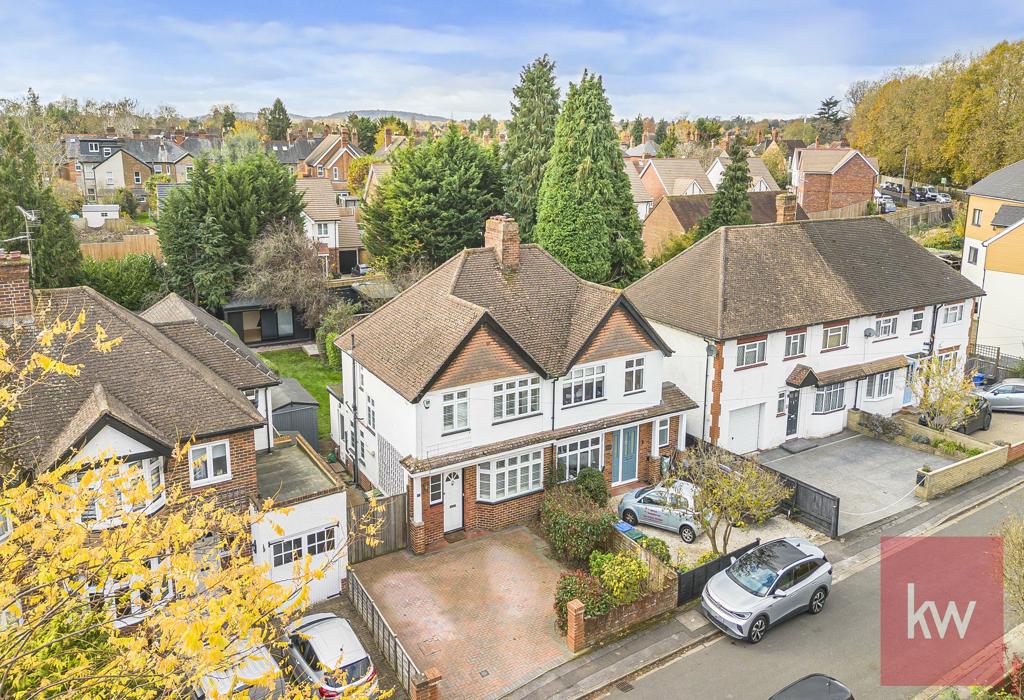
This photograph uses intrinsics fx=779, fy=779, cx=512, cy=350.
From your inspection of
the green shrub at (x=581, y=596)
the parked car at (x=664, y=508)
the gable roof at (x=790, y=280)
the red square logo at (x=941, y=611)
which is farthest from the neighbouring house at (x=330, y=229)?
the red square logo at (x=941, y=611)

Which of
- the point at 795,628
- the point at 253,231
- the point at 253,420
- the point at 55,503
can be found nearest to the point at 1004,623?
the point at 795,628

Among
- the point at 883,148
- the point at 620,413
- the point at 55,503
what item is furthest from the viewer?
the point at 883,148

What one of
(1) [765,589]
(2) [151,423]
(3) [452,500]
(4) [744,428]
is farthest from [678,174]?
(2) [151,423]

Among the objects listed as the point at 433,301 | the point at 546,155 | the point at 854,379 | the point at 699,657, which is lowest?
the point at 699,657

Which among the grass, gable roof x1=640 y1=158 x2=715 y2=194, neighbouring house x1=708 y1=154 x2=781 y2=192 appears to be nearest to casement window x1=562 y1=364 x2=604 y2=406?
the grass

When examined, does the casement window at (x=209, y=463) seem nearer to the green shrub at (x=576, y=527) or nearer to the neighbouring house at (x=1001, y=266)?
the green shrub at (x=576, y=527)

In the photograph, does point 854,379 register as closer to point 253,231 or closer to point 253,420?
point 253,420

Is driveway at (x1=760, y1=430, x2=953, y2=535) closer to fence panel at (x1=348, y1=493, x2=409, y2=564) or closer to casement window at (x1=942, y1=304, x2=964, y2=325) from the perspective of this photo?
casement window at (x1=942, y1=304, x2=964, y2=325)
